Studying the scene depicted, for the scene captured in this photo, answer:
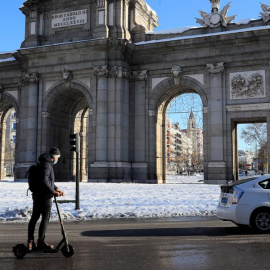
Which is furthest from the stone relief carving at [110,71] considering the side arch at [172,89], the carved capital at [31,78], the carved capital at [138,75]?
the carved capital at [31,78]

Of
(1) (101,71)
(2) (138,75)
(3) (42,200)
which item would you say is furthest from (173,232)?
(2) (138,75)

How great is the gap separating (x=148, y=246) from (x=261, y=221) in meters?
3.36

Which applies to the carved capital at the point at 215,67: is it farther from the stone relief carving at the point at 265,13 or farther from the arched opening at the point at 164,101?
the stone relief carving at the point at 265,13

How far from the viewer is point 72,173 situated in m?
39.1

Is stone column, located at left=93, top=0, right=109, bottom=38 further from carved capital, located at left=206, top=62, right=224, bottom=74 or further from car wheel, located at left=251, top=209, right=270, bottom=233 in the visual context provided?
car wheel, located at left=251, top=209, right=270, bottom=233

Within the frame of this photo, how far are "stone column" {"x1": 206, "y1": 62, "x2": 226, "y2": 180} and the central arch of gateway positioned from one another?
0.23 ft

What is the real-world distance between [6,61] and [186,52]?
15.9 meters

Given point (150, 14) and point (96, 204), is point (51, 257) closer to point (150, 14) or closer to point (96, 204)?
point (96, 204)

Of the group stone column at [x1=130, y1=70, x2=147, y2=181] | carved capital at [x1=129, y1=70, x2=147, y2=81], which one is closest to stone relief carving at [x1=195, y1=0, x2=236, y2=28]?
carved capital at [x1=129, y1=70, x2=147, y2=81]

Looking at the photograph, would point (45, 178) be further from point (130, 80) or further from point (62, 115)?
point (62, 115)

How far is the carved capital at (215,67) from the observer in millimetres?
31672

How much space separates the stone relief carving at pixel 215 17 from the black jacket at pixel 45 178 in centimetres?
2687

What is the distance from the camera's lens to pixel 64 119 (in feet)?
126

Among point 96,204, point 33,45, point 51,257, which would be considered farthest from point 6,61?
point 51,257
